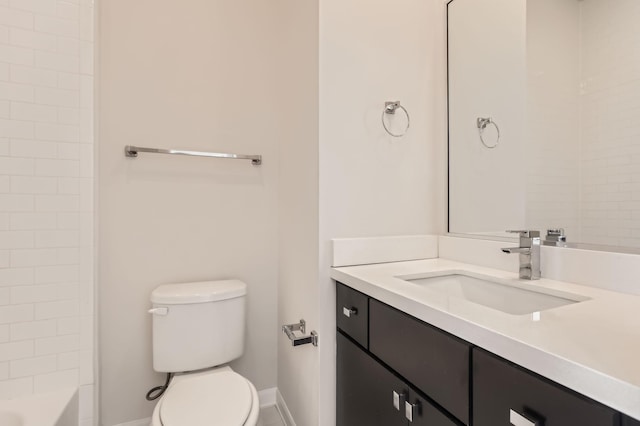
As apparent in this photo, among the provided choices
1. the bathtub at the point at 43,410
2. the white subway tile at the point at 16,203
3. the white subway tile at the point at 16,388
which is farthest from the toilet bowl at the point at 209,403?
the white subway tile at the point at 16,203

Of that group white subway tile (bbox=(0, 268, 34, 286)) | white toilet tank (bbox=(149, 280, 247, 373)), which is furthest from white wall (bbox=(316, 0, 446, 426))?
white subway tile (bbox=(0, 268, 34, 286))

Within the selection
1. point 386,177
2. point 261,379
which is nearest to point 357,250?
point 386,177

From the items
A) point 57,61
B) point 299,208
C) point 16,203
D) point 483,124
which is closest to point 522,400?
point 299,208

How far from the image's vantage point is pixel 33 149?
131 centimetres

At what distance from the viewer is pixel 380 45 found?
138 cm

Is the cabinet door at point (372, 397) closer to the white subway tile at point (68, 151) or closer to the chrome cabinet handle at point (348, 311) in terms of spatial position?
the chrome cabinet handle at point (348, 311)

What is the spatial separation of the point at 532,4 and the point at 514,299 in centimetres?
113

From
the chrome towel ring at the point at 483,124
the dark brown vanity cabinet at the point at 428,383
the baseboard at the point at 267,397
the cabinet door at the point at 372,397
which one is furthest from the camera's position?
the baseboard at the point at 267,397

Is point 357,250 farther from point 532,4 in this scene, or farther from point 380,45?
point 532,4

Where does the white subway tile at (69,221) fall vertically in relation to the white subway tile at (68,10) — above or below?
below

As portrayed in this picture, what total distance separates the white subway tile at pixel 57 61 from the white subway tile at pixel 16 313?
0.96m

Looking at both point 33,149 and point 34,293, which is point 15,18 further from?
point 34,293

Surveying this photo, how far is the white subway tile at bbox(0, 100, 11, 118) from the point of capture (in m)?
1.27

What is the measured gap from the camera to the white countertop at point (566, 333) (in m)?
0.47
